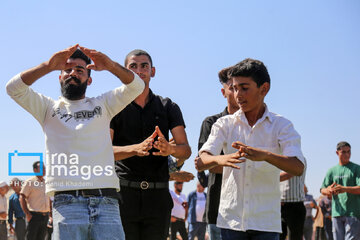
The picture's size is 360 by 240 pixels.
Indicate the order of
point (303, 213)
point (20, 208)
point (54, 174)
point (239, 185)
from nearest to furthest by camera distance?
point (54, 174) < point (239, 185) < point (303, 213) < point (20, 208)

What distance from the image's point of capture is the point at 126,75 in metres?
4.34

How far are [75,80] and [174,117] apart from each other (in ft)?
4.85

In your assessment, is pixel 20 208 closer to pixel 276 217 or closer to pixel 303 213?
pixel 303 213

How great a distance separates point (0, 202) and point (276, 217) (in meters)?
12.9

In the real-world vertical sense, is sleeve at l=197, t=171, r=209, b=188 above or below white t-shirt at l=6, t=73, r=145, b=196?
below

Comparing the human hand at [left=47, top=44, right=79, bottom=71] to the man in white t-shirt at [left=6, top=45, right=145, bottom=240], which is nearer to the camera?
the man in white t-shirt at [left=6, top=45, right=145, bottom=240]

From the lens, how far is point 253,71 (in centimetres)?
445

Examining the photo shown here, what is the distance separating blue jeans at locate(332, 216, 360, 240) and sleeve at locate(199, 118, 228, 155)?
7505 millimetres

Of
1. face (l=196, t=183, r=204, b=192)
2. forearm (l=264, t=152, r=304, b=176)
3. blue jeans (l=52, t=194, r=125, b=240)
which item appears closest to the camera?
blue jeans (l=52, t=194, r=125, b=240)

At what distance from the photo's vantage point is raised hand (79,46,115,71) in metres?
4.21

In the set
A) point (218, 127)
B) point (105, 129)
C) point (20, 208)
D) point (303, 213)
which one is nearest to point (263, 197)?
point (218, 127)

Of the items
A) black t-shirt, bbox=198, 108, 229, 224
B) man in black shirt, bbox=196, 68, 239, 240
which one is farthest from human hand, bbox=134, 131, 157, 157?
black t-shirt, bbox=198, 108, 229, 224

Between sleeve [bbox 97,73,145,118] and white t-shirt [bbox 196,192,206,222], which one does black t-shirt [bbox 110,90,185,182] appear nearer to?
sleeve [bbox 97,73,145,118]

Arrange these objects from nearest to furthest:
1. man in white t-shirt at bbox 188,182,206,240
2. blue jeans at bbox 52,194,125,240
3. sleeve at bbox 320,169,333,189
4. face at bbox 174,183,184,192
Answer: blue jeans at bbox 52,194,125,240
sleeve at bbox 320,169,333,189
man in white t-shirt at bbox 188,182,206,240
face at bbox 174,183,184,192
